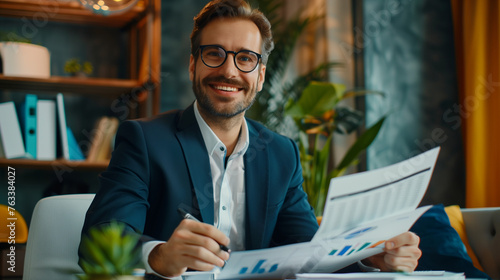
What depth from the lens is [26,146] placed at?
259cm

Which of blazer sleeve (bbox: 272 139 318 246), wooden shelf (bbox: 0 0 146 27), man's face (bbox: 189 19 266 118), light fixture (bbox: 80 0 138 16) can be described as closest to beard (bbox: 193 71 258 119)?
man's face (bbox: 189 19 266 118)

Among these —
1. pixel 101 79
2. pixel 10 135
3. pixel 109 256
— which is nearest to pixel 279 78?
pixel 101 79

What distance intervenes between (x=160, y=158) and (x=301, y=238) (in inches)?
17.2

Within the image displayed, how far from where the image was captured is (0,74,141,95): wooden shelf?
266 centimetres

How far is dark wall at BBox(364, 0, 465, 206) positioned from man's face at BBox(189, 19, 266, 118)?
1.90m

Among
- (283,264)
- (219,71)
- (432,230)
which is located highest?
(219,71)

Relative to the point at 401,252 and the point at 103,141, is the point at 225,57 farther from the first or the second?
the point at 103,141

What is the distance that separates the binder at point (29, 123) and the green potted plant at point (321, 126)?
1.31m

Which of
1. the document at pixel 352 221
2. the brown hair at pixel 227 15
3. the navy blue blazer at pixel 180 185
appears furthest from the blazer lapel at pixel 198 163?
the document at pixel 352 221

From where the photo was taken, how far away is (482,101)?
279 cm

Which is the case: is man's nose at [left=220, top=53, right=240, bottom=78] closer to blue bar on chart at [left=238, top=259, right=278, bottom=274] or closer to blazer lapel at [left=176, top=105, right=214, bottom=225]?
blazer lapel at [left=176, top=105, right=214, bottom=225]

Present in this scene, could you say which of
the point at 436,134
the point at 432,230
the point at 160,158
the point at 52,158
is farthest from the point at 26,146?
the point at 436,134

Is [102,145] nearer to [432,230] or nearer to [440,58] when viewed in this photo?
[432,230]

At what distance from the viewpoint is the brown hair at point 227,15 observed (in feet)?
4.74
